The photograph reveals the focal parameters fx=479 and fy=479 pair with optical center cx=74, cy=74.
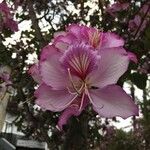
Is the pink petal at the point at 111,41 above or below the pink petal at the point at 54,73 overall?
above

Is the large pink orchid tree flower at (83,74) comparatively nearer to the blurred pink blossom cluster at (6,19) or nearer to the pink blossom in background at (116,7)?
the blurred pink blossom cluster at (6,19)

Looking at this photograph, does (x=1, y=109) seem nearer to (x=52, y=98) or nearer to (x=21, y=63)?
(x=52, y=98)

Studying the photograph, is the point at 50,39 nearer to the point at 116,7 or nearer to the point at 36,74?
the point at 116,7

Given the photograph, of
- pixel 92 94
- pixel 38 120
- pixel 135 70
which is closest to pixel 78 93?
pixel 92 94

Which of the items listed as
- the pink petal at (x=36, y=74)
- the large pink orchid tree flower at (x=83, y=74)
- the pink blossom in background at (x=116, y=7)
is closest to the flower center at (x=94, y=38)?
the large pink orchid tree flower at (x=83, y=74)

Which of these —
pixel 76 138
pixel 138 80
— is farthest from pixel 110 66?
pixel 76 138

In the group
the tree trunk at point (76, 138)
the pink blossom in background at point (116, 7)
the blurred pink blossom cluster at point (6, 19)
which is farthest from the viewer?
the pink blossom in background at point (116, 7)
